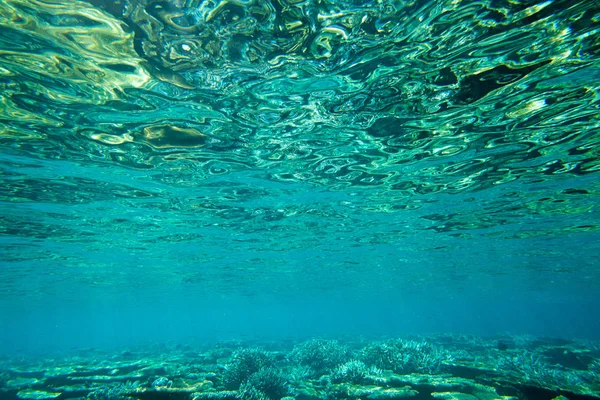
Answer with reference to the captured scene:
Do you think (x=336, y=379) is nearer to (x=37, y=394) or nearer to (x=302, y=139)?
(x=302, y=139)

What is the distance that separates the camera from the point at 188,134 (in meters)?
11.1

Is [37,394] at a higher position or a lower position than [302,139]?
lower

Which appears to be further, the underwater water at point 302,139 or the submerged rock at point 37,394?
the submerged rock at point 37,394

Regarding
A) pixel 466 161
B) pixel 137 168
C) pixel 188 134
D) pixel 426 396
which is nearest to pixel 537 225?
pixel 466 161

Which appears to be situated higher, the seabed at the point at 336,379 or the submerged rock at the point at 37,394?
the submerged rock at the point at 37,394

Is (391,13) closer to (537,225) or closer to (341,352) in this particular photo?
(341,352)

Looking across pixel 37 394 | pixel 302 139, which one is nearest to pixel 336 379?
pixel 302 139

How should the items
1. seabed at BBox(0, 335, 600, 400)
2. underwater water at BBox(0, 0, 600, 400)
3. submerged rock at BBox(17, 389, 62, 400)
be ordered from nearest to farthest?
underwater water at BBox(0, 0, 600, 400) → seabed at BBox(0, 335, 600, 400) → submerged rock at BBox(17, 389, 62, 400)

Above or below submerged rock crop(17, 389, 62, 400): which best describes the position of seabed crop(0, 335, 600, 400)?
below

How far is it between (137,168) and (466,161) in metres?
15.3

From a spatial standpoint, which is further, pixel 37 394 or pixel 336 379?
pixel 336 379

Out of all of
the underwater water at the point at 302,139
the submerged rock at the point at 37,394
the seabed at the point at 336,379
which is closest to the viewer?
the underwater water at the point at 302,139

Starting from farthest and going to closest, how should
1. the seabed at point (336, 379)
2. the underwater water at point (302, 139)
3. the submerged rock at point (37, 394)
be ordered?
the submerged rock at point (37, 394), the seabed at point (336, 379), the underwater water at point (302, 139)

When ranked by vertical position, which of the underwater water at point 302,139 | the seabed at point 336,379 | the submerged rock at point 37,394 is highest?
the underwater water at point 302,139
